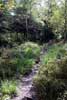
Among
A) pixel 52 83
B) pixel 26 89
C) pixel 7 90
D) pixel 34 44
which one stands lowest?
pixel 34 44

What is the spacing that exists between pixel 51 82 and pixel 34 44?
40.1ft

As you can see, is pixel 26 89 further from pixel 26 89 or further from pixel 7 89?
pixel 7 89

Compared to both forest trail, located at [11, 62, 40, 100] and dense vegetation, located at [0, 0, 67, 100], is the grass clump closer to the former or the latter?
dense vegetation, located at [0, 0, 67, 100]

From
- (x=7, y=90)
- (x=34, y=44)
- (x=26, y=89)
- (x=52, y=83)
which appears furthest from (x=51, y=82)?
(x=34, y=44)

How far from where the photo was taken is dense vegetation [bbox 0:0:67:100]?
6016 millimetres

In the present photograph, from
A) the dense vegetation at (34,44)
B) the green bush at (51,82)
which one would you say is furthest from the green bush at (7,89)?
the green bush at (51,82)

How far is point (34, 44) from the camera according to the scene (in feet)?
59.4

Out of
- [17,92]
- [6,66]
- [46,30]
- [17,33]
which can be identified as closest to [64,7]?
[46,30]

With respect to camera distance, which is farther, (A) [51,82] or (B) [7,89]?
(B) [7,89]

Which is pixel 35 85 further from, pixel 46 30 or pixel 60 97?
pixel 46 30

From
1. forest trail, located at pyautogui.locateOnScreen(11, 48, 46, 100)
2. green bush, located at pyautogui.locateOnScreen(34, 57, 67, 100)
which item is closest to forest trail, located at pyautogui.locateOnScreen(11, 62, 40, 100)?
forest trail, located at pyautogui.locateOnScreen(11, 48, 46, 100)

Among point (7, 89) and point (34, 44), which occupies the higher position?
point (7, 89)

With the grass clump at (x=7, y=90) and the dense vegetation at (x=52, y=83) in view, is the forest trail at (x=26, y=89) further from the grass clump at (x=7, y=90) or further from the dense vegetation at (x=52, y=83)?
the dense vegetation at (x=52, y=83)

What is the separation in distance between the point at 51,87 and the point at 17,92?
2070 millimetres
